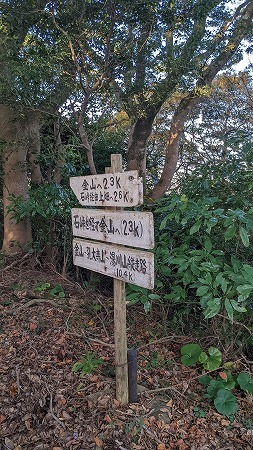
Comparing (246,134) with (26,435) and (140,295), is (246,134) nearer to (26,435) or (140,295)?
(140,295)

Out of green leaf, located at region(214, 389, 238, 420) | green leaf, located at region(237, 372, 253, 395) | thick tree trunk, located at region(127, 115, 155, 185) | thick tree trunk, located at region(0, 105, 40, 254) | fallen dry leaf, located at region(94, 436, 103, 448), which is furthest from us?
thick tree trunk, located at region(127, 115, 155, 185)

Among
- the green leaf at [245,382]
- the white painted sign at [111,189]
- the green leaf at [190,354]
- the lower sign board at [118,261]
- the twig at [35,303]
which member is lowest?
the green leaf at [245,382]

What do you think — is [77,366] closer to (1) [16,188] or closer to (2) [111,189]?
(2) [111,189]

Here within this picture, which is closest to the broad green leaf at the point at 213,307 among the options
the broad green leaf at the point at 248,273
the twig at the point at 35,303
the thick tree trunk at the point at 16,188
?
the broad green leaf at the point at 248,273

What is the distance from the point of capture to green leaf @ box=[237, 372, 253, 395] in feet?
8.43

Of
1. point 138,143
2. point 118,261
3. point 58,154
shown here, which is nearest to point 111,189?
point 118,261

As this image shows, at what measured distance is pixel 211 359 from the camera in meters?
2.73

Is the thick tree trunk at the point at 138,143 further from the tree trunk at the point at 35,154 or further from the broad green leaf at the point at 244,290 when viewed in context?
the broad green leaf at the point at 244,290

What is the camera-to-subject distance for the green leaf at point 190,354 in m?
2.80

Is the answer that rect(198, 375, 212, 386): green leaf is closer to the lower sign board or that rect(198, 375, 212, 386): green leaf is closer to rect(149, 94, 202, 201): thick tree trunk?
the lower sign board

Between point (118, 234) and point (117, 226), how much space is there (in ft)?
0.16

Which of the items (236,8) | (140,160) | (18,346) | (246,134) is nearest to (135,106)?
(140,160)

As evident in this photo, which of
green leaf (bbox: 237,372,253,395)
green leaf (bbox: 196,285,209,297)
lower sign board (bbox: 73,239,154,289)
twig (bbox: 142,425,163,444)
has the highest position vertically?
lower sign board (bbox: 73,239,154,289)

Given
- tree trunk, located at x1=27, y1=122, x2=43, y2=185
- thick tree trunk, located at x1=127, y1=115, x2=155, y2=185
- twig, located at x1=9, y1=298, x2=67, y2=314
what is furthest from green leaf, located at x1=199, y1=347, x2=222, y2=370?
tree trunk, located at x1=27, y1=122, x2=43, y2=185
